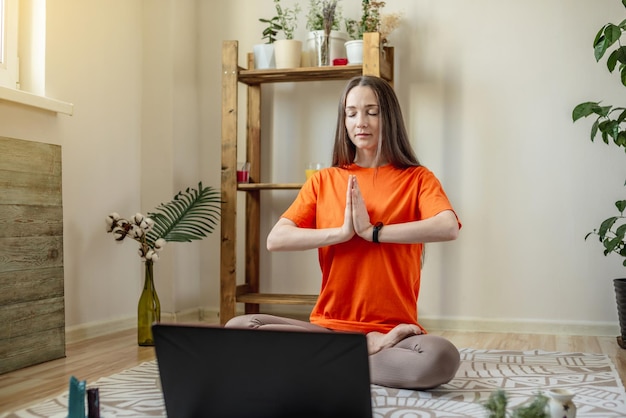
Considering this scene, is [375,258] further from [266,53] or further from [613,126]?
[266,53]

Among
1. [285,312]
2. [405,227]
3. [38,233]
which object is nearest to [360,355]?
[405,227]

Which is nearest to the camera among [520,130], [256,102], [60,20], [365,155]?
[365,155]

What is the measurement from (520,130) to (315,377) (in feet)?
8.99

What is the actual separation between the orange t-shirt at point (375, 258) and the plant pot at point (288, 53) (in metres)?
1.39

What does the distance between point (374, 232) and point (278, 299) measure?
1489mm

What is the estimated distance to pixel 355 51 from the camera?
3713 millimetres

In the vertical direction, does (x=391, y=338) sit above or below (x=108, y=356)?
above

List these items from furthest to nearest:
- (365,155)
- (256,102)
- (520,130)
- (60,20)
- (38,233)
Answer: (256,102) → (520,130) → (60,20) → (38,233) → (365,155)

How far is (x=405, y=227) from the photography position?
7.81ft

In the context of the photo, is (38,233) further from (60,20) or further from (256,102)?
(256,102)

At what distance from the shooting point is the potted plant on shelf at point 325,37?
3791 mm

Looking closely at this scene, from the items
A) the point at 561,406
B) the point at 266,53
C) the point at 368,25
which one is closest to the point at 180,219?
the point at 266,53

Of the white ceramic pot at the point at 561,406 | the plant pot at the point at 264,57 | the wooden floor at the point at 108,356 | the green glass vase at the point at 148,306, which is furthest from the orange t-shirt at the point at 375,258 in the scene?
the plant pot at the point at 264,57

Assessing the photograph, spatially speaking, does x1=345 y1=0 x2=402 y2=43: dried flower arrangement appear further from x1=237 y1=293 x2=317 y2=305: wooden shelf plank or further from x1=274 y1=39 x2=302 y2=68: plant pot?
x1=237 y1=293 x2=317 y2=305: wooden shelf plank
